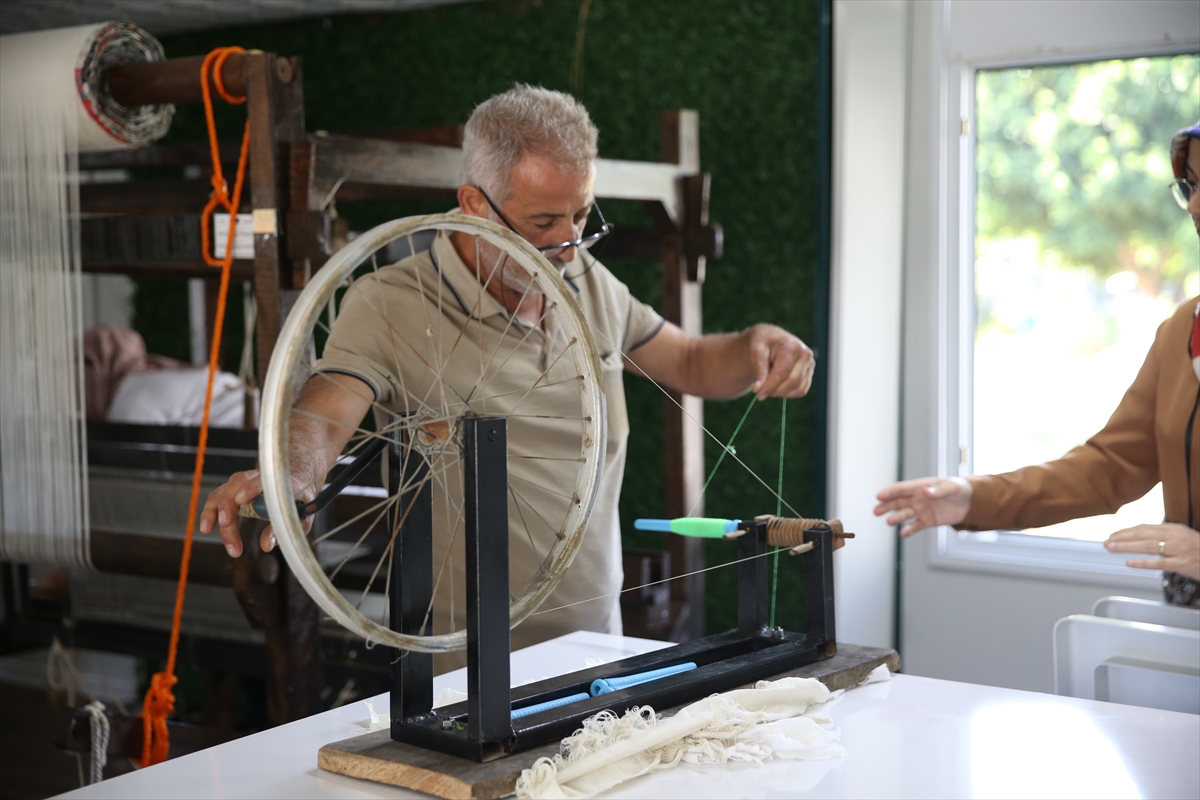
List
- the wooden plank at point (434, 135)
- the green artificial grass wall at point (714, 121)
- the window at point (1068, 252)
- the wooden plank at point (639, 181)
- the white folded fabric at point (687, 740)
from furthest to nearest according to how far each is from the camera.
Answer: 1. the green artificial grass wall at point (714, 121)
2. the wooden plank at point (434, 135)
3. the window at point (1068, 252)
4. the wooden plank at point (639, 181)
5. the white folded fabric at point (687, 740)

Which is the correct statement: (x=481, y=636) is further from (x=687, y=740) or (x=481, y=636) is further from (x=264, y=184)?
(x=264, y=184)

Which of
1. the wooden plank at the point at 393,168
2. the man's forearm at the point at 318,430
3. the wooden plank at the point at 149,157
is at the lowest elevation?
the man's forearm at the point at 318,430

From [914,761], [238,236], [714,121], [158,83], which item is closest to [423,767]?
[914,761]

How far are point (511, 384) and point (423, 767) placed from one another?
0.81 m

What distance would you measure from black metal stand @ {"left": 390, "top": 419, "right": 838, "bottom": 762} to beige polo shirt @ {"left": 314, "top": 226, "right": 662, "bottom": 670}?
0.33 meters

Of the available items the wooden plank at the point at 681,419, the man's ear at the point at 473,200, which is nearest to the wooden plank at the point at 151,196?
the wooden plank at the point at 681,419

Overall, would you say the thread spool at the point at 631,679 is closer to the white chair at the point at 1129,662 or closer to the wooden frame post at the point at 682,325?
the white chair at the point at 1129,662

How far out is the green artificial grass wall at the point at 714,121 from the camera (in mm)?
3408

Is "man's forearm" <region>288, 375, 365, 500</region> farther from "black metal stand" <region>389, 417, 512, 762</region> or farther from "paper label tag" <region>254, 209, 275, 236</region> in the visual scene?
"paper label tag" <region>254, 209, 275, 236</region>

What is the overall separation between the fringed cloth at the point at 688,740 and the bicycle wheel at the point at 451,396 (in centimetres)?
17

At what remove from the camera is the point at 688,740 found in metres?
1.23

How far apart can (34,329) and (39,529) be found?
399 mm

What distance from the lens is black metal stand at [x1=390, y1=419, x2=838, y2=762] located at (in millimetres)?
1146

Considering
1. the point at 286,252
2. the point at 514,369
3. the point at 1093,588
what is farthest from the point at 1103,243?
the point at 286,252
